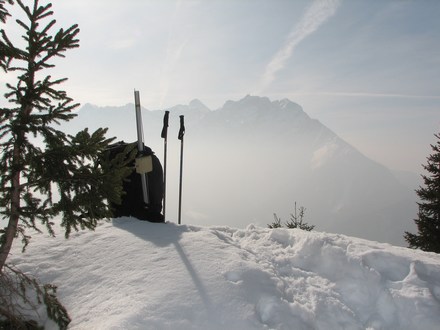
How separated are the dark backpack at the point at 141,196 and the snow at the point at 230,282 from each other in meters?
1.34

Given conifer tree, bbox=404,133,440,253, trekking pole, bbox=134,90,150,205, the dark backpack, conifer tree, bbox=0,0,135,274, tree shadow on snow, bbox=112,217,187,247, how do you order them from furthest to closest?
1. conifer tree, bbox=404,133,440,253
2. the dark backpack
3. trekking pole, bbox=134,90,150,205
4. tree shadow on snow, bbox=112,217,187,247
5. conifer tree, bbox=0,0,135,274

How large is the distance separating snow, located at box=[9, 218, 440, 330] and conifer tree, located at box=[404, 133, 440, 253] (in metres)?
12.5

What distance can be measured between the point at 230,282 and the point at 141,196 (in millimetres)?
4088

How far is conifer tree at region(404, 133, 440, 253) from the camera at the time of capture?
51.1 ft

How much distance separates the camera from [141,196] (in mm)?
7676

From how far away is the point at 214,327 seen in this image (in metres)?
3.47

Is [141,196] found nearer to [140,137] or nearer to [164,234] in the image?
[140,137]

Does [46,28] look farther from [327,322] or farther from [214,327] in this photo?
[327,322]

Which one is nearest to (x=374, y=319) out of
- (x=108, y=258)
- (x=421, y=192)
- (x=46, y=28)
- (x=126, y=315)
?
(x=126, y=315)

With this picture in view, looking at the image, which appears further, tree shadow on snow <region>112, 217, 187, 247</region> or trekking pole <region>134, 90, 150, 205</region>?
trekking pole <region>134, 90, 150, 205</region>

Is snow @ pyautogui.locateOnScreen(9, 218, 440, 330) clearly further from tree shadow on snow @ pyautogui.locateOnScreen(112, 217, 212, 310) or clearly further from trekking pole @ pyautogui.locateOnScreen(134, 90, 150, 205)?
trekking pole @ pyautogui.locateOnScreen(134, 90, 150, 205)

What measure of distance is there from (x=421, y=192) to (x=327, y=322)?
15.7 m

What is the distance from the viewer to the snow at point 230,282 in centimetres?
371

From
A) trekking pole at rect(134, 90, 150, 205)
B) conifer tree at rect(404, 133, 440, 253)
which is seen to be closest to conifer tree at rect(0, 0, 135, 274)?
trekking pole at rect(134, 90, 150, 205)
